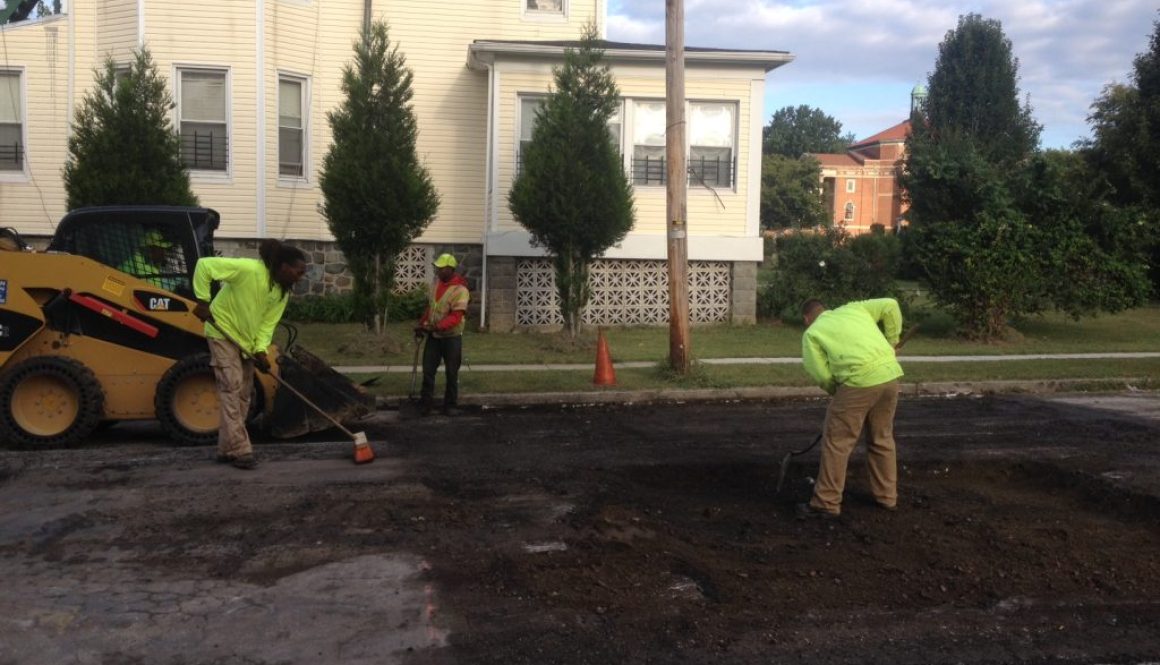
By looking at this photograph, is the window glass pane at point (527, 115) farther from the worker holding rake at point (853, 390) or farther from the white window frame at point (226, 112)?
the worker holding rake at point (853, 390)

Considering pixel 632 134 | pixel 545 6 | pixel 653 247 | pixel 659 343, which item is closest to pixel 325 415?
pixel 659 343

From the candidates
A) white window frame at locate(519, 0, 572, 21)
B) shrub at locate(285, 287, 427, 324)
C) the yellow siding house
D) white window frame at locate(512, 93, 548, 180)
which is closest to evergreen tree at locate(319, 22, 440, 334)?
the yellow siding house

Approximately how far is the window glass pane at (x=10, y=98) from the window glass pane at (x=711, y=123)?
1214 cm

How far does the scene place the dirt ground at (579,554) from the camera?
510 cm

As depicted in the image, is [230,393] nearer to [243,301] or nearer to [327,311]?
[243,301]

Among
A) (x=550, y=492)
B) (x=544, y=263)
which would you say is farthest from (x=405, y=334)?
(x=550, y=492)

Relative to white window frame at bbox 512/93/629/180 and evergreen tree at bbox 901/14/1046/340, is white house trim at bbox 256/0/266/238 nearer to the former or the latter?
white window frame at bbox 512/93/629/180

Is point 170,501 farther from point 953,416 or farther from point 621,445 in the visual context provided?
point 953,416

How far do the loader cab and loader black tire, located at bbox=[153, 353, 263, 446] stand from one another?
0.72 m

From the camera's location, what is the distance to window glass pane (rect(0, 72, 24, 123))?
19.6 metres

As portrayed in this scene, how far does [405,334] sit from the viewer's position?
18078 millimetres

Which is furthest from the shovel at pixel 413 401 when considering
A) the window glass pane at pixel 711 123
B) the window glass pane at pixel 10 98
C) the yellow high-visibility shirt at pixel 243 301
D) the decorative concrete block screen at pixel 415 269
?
the window glass pane at pixel 10 98

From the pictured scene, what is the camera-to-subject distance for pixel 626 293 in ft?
65.9

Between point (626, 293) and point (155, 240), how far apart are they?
37.2 feet
